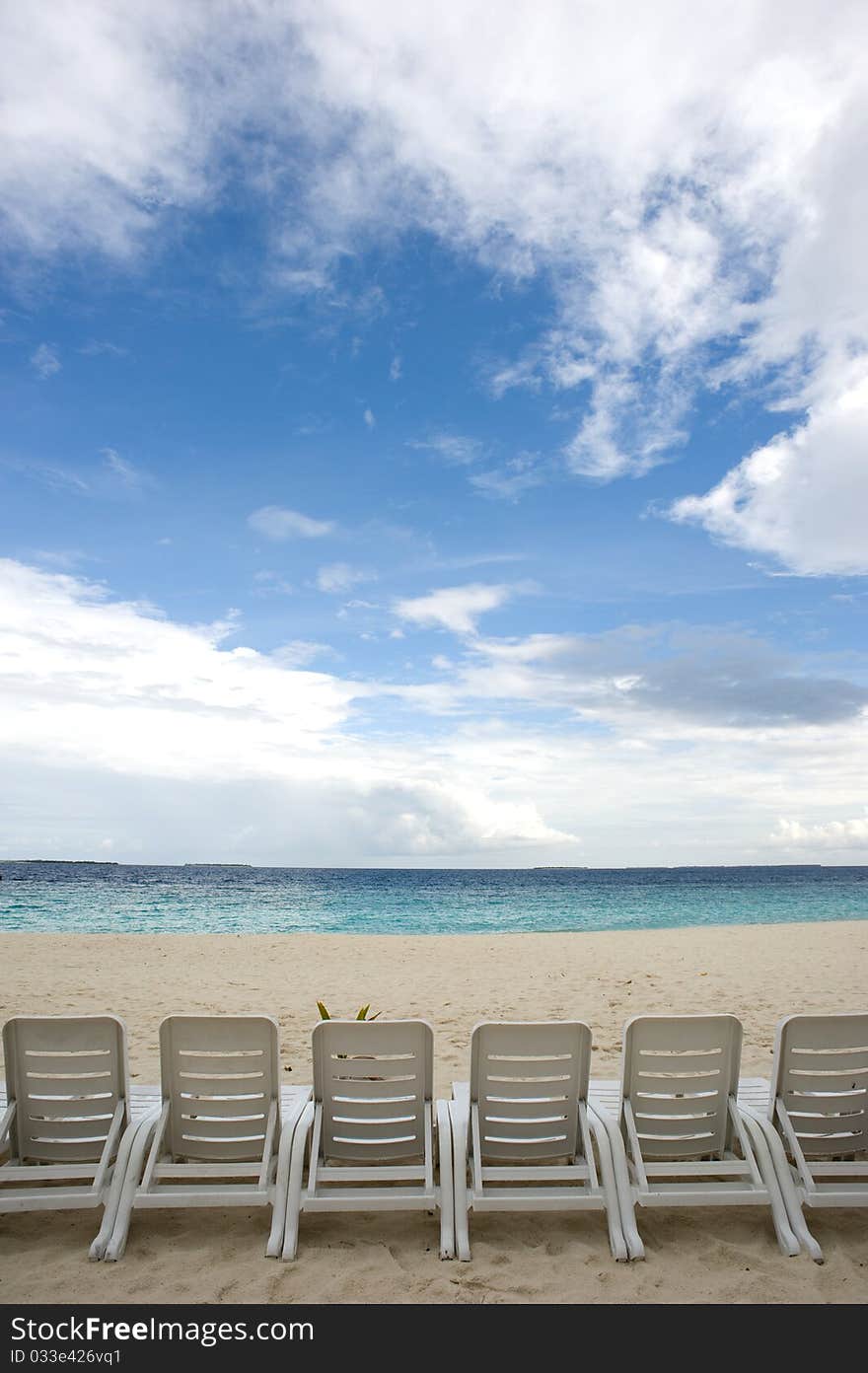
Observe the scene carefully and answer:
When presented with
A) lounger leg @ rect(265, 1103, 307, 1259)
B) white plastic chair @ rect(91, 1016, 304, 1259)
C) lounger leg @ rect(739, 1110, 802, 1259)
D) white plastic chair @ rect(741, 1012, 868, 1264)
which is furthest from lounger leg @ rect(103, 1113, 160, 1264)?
white plastic chair @ rect(741, 1012, 868, 1264)

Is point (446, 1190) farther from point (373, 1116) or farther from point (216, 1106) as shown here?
point (216, 1106)

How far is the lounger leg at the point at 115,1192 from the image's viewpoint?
3.42 meters

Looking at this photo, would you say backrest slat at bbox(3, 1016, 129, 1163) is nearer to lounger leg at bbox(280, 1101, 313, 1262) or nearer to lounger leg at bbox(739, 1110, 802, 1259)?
lounger leg at bbox(280, 1101, 313, 1262)

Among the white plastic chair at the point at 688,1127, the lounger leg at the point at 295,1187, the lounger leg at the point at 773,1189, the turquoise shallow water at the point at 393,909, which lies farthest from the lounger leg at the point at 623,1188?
the turquoise shallow water at the point at 393,909

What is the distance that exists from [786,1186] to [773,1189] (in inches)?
2.6

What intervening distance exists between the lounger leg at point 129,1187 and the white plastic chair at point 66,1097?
5cm

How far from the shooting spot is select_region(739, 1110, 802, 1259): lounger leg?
11.5ft

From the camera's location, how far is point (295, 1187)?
3588 mm

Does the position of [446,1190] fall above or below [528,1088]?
below

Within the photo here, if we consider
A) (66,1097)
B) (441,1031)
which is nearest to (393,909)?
(441,1031)

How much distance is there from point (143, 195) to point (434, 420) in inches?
268

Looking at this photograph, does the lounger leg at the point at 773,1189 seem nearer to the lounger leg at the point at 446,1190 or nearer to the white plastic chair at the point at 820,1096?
the white plastic chair at the point at 820,1096
